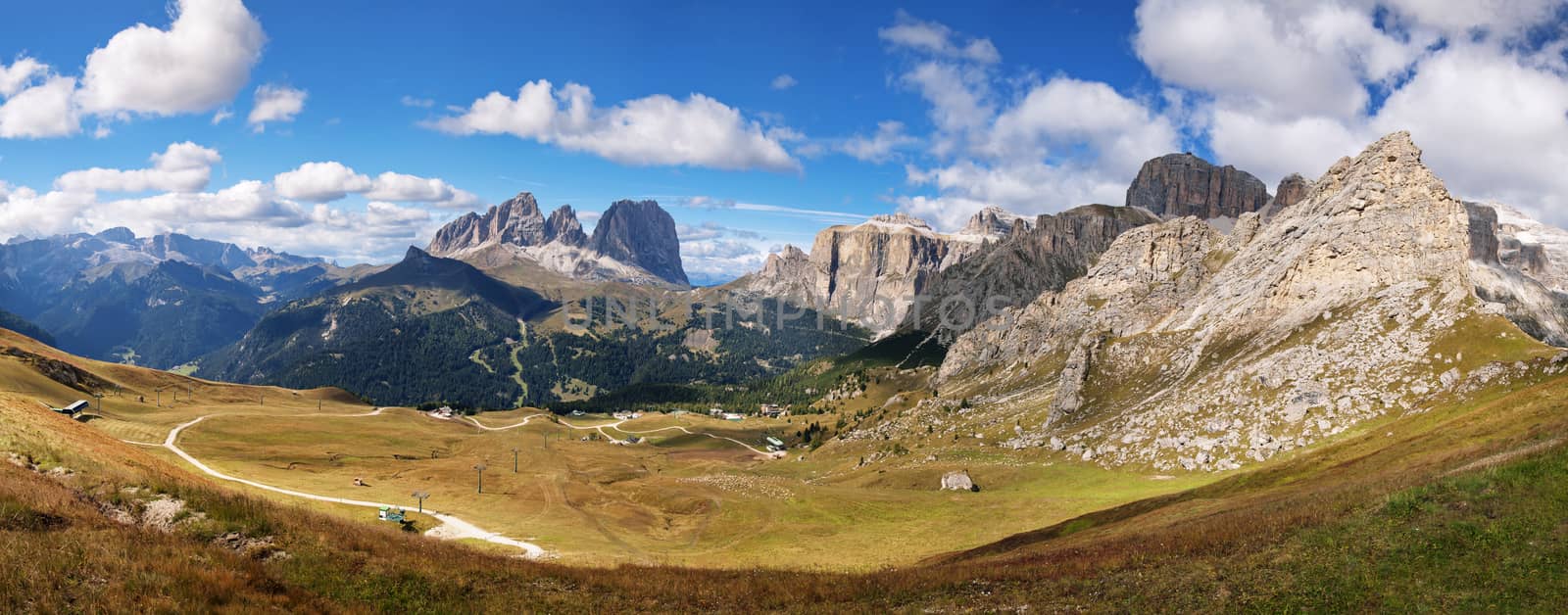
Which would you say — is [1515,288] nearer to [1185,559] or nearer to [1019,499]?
[1019,499]

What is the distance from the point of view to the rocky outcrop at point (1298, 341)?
258 ft

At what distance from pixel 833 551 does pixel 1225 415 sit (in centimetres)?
5793

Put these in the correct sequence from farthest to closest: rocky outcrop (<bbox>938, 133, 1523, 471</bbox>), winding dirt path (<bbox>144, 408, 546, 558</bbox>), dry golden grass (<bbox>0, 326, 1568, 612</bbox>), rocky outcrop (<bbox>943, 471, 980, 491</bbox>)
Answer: rocky outcrop (<bbox>943, 471, 980, 491</bbox>) → rocky outcrop (<bbox>938, 133, 1523, 471</bbox>) → winding dirt path (<bbox>144, 408, 546, 558</bbox>) → dry golden grass (<bbox>0, 326, 1568, 612</bbox>)

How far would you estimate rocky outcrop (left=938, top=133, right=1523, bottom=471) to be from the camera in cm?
7869

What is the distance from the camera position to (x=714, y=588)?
2961cm

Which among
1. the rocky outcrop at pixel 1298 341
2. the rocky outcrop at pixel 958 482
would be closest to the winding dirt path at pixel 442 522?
the rocky outcrop at pixel 958 482

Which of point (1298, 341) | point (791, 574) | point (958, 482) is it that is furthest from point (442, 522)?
point (1298, 341)

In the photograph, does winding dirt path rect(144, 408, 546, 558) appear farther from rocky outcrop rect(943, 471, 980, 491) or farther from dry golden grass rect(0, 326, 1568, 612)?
rocky outcrop rect(943, 471, 980, 491)

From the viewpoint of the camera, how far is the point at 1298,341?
9431cm

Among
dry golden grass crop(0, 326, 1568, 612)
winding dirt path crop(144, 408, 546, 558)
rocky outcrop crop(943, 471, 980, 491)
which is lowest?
winding dirt path crop(144, 408, 546, 558)

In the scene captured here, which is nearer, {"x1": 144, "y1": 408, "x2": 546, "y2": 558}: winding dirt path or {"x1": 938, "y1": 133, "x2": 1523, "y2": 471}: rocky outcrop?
{"x1": 144, "y1": 408, "x2": 546, "y2": 558}: winding dirt path

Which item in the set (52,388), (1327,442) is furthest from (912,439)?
(52,388)

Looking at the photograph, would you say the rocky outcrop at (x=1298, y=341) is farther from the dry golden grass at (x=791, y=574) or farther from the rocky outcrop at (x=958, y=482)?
the dry golden grass at (x=791, y=574)

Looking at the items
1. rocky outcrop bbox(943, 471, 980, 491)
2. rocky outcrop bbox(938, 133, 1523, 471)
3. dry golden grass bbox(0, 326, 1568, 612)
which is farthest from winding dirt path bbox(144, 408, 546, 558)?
rocky outcrop bbox(938, 133, 1523, 471)
